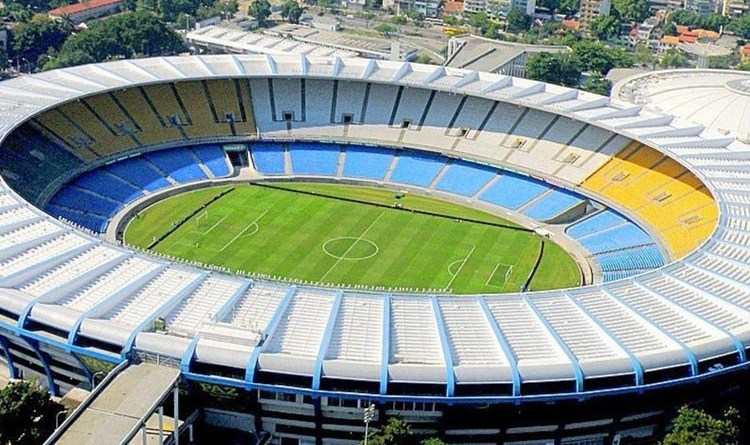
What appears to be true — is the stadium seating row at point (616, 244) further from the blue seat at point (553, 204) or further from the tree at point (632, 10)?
the tree at point (632, 10)

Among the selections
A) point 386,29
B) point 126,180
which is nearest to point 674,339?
point 126,180

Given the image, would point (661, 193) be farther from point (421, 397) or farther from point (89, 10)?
point (89, 10)

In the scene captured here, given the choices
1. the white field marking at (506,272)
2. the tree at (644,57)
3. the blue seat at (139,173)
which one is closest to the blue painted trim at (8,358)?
the blue seat at (139,173)

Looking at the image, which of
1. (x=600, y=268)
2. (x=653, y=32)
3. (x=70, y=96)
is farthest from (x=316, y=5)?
(x=600, y=268)

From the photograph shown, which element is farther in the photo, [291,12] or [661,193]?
[291,12]

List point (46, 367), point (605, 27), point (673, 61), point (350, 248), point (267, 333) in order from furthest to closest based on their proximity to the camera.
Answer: point (605, 27) < point (673, 61) < point (350, 248) < point (46, 367) < point (267, 333)
